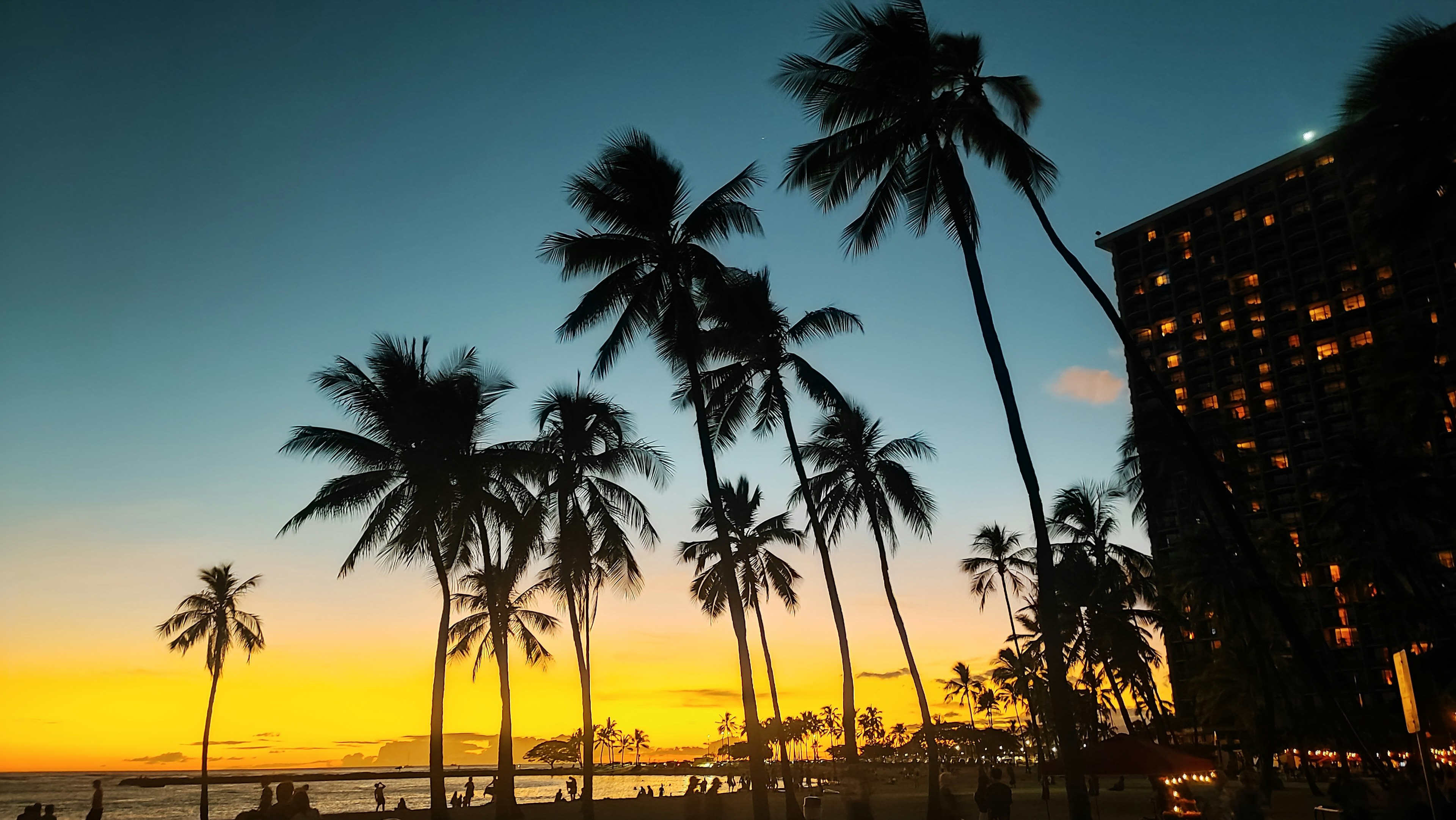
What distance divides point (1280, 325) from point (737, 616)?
111 meters

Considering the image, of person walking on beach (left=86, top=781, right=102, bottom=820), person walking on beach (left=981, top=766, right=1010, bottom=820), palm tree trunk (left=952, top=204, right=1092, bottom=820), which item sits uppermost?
palm tree trunk (left=952, top=204, right=1092, bottom=820)

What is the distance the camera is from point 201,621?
147 feet

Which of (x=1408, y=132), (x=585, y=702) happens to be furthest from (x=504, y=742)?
(x=1408, y=132)

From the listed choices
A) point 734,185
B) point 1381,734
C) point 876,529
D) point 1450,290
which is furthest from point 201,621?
point 1450,290

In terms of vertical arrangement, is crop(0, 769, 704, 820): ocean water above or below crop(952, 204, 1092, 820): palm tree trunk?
below

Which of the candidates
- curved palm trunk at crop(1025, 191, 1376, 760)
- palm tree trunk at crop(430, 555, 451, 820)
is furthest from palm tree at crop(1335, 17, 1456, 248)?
palm tree trunk at crop(430, 555, 451, 820)

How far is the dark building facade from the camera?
320 ft

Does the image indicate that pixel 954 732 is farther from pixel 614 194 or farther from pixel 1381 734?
pixel 614 194

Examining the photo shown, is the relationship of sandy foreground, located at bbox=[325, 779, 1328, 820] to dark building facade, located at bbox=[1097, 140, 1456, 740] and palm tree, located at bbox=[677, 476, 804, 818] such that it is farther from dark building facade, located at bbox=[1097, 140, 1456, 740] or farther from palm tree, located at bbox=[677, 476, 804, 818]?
dark building facade, located at bbox=[1097, 140, 1456, 740]

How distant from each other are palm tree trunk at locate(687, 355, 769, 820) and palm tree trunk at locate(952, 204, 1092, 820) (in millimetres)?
6888

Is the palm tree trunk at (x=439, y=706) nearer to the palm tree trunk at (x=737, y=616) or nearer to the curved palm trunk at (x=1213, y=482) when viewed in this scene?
the palm tree trunk at (x=737, y=616)

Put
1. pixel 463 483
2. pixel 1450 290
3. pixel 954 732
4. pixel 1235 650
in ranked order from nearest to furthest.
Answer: pixel 463 483
pixel 1235 650
pixel 1450 290
pixel 954 732

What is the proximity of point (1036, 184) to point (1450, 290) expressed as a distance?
4073 inches

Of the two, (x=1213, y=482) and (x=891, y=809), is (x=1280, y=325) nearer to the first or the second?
(x=891, y=809)
